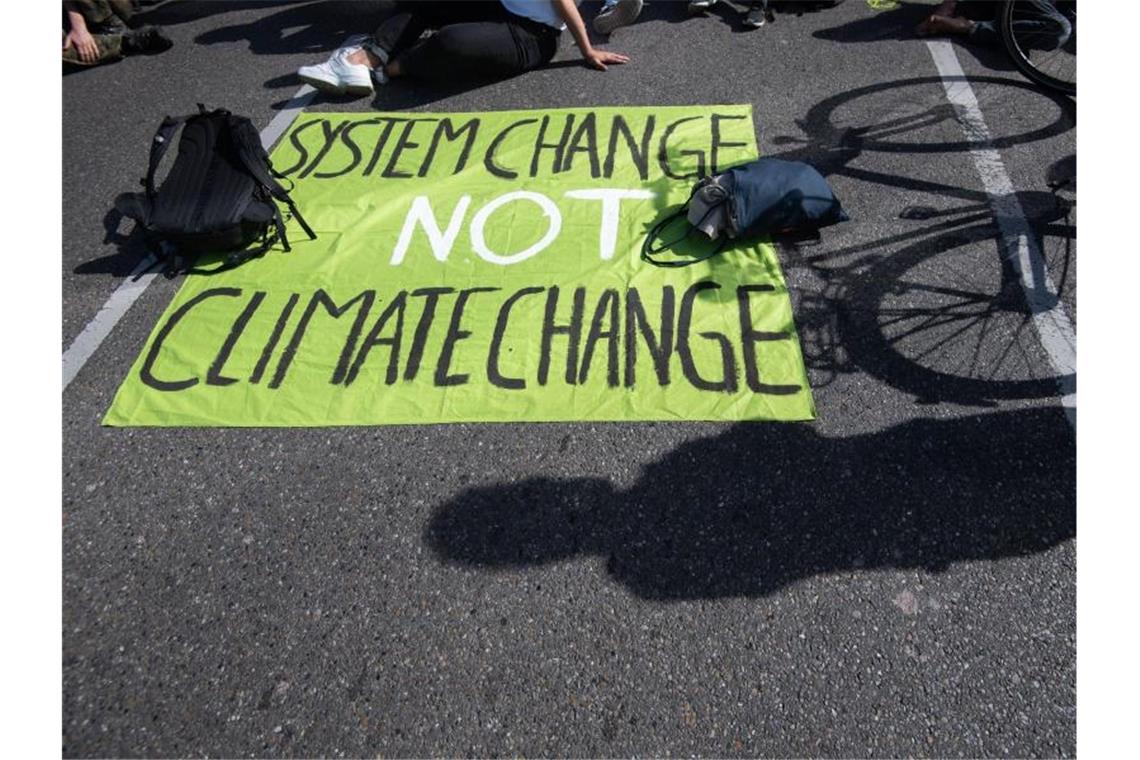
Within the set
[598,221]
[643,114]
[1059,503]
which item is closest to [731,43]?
[643,114]

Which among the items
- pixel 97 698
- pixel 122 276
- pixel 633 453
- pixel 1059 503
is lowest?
pixel 1059 503

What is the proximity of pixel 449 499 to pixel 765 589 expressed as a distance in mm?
1129

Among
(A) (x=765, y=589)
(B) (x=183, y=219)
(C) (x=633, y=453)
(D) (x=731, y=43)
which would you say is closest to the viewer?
(A) (x=765, y=589)

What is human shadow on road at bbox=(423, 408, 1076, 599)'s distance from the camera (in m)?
2.12

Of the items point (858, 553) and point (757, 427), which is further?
point (757, 427)

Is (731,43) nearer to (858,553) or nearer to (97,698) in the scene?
(858,553)

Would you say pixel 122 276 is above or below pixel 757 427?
above

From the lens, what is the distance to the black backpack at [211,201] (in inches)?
129

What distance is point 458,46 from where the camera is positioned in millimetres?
4516

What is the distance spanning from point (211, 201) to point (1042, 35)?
198 inches

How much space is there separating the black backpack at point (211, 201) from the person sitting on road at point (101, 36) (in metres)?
2.94

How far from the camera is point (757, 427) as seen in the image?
2.49m

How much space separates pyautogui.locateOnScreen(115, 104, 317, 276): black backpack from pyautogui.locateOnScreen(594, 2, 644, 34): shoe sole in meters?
3.09

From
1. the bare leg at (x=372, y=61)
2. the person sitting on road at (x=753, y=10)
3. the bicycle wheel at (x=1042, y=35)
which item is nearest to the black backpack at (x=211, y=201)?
the bare leg at (x=372, y=61)
